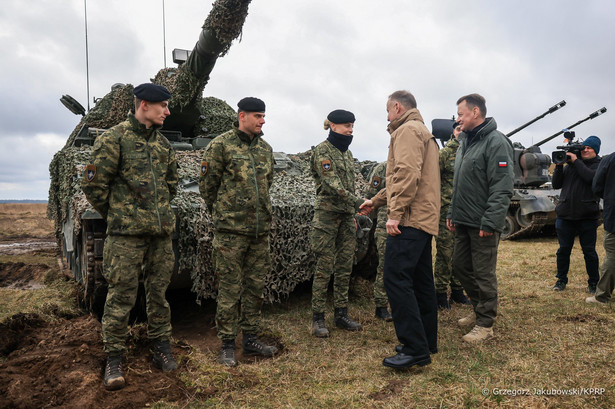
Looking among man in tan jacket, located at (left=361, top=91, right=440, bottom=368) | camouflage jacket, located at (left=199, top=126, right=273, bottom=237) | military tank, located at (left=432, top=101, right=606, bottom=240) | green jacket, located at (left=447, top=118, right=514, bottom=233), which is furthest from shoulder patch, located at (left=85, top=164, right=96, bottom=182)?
military tank, located at (left=432, top=101, right=606, bottom=240)

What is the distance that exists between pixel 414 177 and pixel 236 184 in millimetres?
1355

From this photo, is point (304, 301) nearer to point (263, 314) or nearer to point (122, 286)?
point (263, 314)

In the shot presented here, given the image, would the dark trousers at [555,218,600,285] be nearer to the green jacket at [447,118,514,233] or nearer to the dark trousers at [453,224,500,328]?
the dark trousers at [453,224,500,328]

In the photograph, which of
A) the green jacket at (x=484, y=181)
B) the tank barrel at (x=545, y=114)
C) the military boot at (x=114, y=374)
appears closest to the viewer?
the military boot at (x=114, y=374)

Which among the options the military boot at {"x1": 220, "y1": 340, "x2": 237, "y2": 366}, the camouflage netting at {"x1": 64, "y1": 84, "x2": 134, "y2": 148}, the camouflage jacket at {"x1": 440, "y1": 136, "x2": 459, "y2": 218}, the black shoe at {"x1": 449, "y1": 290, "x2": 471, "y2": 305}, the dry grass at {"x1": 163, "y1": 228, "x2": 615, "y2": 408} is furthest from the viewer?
the camouflage netting at {"x1": 64, "y1": 84, "x2": 134, "y2": 148}

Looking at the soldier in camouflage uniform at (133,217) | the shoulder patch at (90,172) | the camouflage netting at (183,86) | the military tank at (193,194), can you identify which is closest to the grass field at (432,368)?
the soldier in camouflage uniform at (133,217)

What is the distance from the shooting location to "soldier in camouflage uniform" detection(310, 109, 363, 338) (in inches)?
169

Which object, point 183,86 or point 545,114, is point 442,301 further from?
point 545,114

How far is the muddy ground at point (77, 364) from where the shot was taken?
2904mm

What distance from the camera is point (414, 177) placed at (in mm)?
3162

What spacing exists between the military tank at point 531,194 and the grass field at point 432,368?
6.89m

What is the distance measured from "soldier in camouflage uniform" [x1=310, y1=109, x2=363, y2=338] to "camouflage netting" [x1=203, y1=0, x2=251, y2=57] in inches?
64.0

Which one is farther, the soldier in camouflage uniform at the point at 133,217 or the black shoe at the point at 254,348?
the black shoe at the point at 254,348

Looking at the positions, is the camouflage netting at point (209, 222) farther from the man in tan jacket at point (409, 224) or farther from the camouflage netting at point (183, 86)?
the man in tan jacket at point (409, 224)
